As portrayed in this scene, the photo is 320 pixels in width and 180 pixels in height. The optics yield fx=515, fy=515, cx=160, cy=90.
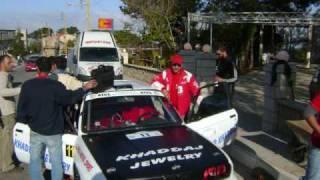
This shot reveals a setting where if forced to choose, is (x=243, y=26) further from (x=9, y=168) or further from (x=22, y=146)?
(x=22, y=146)

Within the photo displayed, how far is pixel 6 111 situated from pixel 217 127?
3.44 m

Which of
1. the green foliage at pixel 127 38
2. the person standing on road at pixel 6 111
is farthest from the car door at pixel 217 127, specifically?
the green foliage at pixel 127 38

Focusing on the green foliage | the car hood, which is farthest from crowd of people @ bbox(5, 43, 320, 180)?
the green foliage

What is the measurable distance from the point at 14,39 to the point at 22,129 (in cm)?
11747

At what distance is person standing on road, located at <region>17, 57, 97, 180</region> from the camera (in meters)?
6.14

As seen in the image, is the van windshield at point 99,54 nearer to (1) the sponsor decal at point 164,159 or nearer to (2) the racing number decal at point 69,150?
(2) the racing number decal at point 69,150

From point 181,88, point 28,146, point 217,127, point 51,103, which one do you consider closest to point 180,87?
point 181,88

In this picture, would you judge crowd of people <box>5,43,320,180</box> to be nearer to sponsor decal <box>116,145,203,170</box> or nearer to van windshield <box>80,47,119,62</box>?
sponsor decal <box>116,145,203,170</box>

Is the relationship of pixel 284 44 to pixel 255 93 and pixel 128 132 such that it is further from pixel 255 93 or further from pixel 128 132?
pixel 128 132

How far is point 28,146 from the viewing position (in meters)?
6.65

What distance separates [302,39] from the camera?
4638 centimetres

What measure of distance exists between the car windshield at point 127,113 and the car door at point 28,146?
0.35 meters

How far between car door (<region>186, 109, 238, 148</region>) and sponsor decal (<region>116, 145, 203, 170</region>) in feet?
3.69

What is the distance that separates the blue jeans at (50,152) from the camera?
6.22 metres
